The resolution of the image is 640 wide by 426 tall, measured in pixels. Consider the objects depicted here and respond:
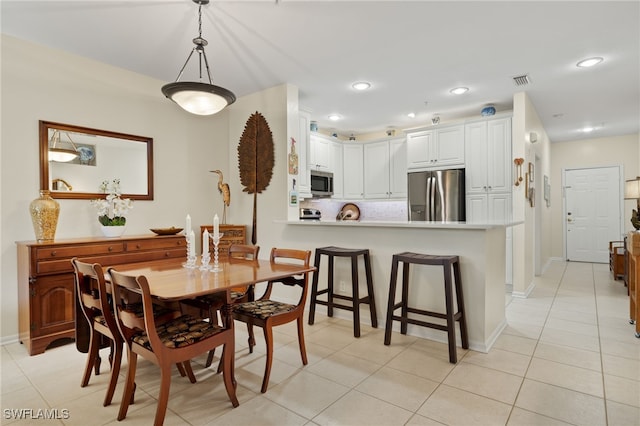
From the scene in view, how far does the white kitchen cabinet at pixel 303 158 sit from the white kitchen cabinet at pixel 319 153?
1.06m

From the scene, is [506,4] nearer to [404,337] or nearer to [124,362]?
[404,337]

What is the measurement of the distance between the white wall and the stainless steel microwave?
58.3 inches

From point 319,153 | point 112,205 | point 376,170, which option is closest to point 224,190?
point 112,205

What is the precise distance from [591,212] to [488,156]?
4.05 m

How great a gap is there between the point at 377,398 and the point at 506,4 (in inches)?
111

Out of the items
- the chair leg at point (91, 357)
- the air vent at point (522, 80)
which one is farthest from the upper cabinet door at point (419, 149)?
the chair leg at point (91, 357)

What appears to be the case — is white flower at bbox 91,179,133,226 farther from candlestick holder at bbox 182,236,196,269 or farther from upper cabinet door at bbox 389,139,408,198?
upper cabinet door at bbox 389,139,408,198

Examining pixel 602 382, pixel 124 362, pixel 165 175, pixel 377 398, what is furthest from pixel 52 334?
pixel 602 382

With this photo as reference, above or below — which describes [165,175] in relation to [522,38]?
below

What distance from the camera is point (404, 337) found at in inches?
117

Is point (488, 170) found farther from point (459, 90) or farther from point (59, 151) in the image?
point (59, 151)

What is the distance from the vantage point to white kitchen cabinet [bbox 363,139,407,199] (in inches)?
231

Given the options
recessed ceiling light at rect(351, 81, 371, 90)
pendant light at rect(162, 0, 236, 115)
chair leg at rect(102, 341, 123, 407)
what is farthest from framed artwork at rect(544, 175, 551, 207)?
chair leg at rect(102, 341, 123, 407)

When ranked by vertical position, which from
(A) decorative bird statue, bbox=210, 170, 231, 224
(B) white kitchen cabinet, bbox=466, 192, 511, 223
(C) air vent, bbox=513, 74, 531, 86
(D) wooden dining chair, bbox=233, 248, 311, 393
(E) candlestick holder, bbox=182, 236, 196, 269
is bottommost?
(D) wooden dining chair, bbox=233, 248, 311, 393
